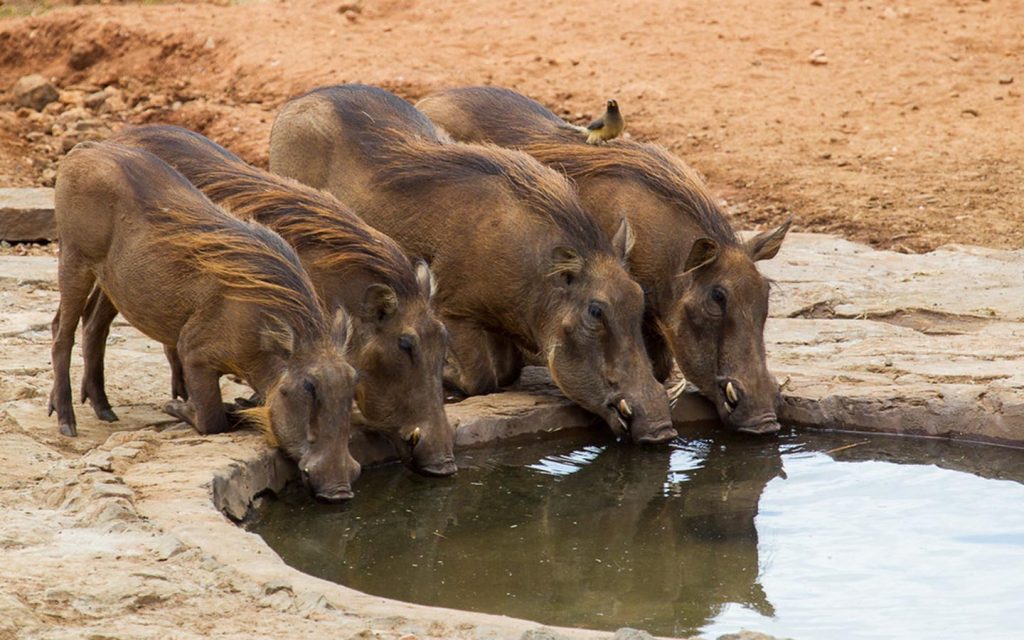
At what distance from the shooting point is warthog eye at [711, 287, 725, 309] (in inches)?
288

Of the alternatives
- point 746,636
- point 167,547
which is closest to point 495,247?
point 167,547

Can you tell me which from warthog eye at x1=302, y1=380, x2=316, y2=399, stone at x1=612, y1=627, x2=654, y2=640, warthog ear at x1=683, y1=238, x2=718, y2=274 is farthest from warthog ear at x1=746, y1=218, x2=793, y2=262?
stone at x1=612, y1=627, x2=654, y2=640

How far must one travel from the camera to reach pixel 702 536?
571cm

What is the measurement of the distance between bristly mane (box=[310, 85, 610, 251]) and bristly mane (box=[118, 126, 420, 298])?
0.69 metres

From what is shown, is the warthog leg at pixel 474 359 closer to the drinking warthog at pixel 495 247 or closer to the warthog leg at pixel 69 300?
the drinking warthog at pixel 495 247

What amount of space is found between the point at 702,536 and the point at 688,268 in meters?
2.01

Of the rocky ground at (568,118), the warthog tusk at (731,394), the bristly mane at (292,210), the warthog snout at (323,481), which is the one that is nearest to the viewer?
the rocky ground at (568,118)

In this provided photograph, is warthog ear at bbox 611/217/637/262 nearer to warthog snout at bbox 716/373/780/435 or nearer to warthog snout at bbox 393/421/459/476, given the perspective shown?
warthog snout at bbox 716/373/780/435

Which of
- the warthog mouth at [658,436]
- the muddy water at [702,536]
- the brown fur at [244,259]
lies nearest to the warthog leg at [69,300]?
the brown fur at [244,259]

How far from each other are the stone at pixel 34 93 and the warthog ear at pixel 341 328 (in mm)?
9285

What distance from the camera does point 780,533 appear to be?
574 centimetres

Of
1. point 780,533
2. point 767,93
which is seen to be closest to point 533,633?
point 780,533

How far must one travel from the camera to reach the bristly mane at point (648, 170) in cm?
759

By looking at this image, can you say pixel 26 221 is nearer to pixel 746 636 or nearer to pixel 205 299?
pixel 205 299
